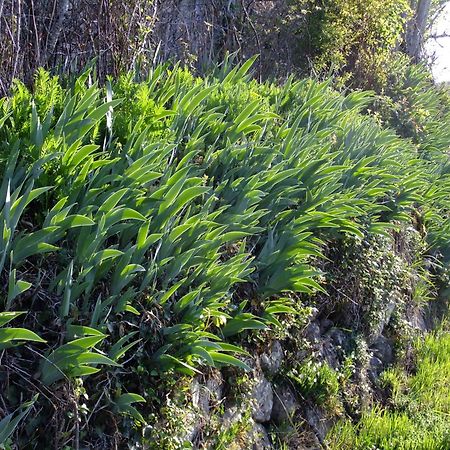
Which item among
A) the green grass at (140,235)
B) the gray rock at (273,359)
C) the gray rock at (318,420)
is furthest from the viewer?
the gray rock at (318,420)

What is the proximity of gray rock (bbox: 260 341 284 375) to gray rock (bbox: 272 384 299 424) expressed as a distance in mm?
119

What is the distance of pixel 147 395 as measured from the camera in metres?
2.65

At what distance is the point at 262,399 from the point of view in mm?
3428

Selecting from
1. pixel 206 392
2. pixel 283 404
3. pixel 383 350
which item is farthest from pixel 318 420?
pixel 383 350

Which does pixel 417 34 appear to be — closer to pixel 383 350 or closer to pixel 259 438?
pixel 383 350

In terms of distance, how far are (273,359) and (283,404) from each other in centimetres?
25

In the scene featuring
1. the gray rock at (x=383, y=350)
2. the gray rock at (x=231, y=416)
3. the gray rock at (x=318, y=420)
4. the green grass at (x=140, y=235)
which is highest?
the green grass at (x=140, y=235)

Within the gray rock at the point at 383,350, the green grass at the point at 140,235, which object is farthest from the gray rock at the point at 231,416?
the gray rock at the point at 383,350

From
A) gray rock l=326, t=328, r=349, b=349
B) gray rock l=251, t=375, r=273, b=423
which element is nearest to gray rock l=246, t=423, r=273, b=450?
gray rock l=251, t=375, r=273, b=423

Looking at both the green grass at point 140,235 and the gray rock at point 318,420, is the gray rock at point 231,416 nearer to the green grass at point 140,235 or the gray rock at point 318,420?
the green grass at point 140,235

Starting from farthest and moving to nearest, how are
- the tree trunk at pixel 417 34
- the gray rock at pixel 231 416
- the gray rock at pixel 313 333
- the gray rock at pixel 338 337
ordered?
the tree trunk at pixel 417 34 < the gray rock at pixel 338 337 < the gray rock at pixel 313 333 < the gray rock at pixel 231 416

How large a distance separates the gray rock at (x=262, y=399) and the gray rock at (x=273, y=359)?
7 cm

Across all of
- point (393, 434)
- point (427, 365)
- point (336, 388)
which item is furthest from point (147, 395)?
point (427, 365)

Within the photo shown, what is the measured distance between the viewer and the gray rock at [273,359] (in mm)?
3533
